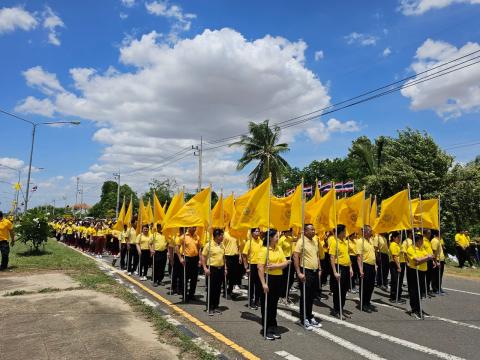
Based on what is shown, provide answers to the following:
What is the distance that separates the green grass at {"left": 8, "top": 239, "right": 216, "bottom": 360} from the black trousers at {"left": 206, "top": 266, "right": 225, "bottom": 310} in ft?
3.44

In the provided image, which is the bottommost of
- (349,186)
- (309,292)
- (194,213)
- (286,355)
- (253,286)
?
(286,355)

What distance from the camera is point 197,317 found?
24.9 feet

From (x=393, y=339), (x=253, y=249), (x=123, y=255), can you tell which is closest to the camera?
(x=393, y=339)

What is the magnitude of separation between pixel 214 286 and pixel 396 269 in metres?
4.70

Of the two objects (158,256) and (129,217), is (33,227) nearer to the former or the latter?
(129,217)

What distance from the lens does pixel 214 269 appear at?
26.9 ft

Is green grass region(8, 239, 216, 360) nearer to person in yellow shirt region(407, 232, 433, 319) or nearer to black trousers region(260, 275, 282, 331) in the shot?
black trousers region(260, 275, 282, 331)

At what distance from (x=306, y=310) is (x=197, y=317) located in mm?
2038

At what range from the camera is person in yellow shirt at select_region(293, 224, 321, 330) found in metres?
7.04

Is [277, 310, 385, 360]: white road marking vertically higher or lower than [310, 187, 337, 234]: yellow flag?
lower

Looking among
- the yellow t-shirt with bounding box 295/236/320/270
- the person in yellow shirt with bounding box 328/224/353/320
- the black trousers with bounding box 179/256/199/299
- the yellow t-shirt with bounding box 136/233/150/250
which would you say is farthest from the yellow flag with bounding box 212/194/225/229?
the yellow t-shirt with bounding box 295/236/320/270

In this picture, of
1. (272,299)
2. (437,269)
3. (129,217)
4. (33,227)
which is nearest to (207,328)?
(272,299)

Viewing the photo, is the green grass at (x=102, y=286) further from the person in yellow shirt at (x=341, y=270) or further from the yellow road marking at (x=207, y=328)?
the person in yellow shirt at (x=341, y=270)

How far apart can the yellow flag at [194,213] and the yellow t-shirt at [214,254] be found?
1.88 ft
